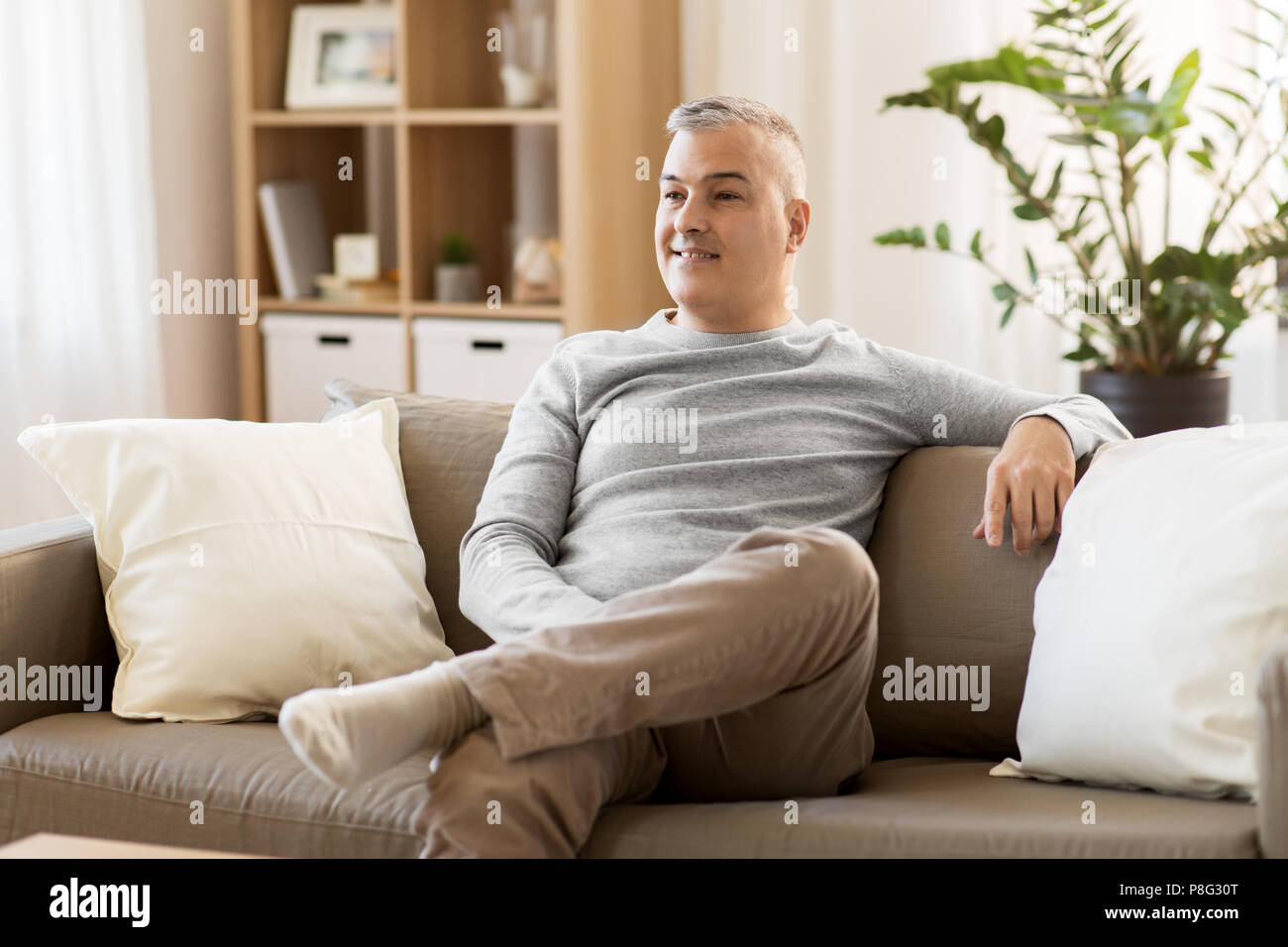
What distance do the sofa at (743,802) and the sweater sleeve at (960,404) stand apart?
28mm

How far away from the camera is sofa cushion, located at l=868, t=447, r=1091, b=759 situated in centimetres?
168

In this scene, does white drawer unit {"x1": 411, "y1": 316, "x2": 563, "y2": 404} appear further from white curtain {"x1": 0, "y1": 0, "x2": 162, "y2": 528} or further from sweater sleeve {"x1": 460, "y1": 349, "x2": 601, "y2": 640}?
sweater sleeve {"x1": 460, "y1": 349, "x2": 601, "y2": 640}

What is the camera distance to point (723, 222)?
188cm

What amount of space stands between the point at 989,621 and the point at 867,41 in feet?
6.85

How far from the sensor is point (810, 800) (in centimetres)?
149

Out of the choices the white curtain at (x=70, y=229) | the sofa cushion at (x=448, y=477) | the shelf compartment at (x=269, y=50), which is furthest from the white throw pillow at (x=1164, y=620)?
the shelf compartment at (x=269, y=50)

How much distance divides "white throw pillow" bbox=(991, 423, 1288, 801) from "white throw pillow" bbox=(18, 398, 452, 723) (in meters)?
0.77

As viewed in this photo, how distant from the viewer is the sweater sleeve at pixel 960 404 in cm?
182

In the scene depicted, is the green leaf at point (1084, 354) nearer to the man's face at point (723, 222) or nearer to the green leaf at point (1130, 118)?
the green leaf at point (1130, 118)

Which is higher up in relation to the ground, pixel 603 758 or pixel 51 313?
pixel 51 313

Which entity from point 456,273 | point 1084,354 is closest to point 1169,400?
point 1084,354

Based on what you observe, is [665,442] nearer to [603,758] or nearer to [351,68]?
[603,758]

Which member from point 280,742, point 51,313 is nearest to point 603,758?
point 280,742

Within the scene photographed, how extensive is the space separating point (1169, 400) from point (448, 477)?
1481 millimetres
